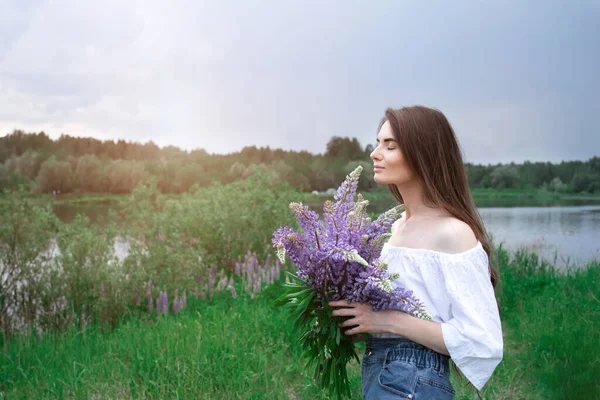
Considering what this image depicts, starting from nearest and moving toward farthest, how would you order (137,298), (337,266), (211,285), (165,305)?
1. (337,266)
2. (165,305)
3. (137,298)
4. (211,285)

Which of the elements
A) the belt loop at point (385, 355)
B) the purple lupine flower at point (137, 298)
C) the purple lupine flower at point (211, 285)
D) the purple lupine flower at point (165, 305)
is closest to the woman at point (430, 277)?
the belt loop at point (385, 355)

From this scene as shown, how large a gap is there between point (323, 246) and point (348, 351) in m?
0.58

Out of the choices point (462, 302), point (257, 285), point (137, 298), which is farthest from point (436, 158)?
point (137, 298)

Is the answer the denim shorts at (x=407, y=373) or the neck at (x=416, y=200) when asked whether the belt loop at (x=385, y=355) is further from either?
the neck at (x=416, y=200)

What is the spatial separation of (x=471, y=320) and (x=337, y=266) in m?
0.53

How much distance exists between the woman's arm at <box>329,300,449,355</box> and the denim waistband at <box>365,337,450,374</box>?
2.3 inches

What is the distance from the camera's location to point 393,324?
1.86 metres

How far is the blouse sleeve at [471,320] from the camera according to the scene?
5.89 feet

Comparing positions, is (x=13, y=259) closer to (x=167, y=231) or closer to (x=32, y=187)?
(x=32, y=187)

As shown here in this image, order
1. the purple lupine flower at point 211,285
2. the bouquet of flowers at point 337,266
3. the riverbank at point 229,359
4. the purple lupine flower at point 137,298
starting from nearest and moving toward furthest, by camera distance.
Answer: the bouquet of flowers at point 337,266
the riverbank at point 229,359
the purple lupine flower at point 137,298
the purple lupine flower at point 211,285

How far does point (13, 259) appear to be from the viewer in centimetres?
561

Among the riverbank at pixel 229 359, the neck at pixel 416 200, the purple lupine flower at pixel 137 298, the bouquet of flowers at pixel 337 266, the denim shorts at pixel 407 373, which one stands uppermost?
the neck at pixel 416 200

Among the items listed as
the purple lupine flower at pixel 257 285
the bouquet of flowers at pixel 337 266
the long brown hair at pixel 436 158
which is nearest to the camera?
the bouquet of flowers at pixel 337 266

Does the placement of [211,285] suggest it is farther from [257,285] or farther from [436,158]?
[436,158]
